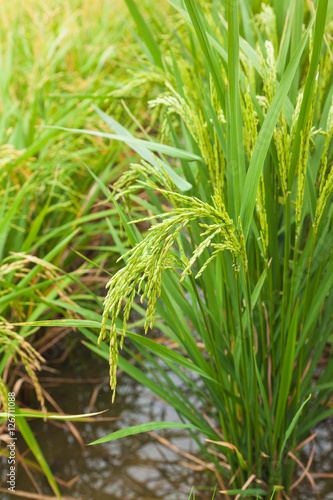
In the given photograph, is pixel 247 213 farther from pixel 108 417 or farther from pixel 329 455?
pixel 108 417

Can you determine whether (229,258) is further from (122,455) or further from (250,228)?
(122,455)

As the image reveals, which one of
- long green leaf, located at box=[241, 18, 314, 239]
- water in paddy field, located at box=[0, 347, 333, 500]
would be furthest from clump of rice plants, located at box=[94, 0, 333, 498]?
water in paddy field, located at box=[0, 347, 333, 500]

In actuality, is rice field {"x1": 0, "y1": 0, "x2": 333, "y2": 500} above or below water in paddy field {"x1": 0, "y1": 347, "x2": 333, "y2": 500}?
above

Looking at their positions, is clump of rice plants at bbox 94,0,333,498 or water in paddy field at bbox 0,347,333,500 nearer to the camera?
clump of rice plants at bbox 94,0,333,498

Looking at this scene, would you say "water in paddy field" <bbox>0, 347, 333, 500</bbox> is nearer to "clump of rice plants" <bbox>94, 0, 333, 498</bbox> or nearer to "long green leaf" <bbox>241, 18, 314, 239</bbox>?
"clump of rice plants" <bbox>94, 0, 333, 498</bbox>

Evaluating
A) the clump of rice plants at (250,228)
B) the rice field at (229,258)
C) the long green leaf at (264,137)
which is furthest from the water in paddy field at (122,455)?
the long green leaf at (264,137)

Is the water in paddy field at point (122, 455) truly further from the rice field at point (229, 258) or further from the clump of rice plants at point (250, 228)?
the clump of rice plants at point (250, 228)

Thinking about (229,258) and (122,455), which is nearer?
(229,258)

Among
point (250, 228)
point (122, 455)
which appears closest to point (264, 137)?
point (250, 228)
